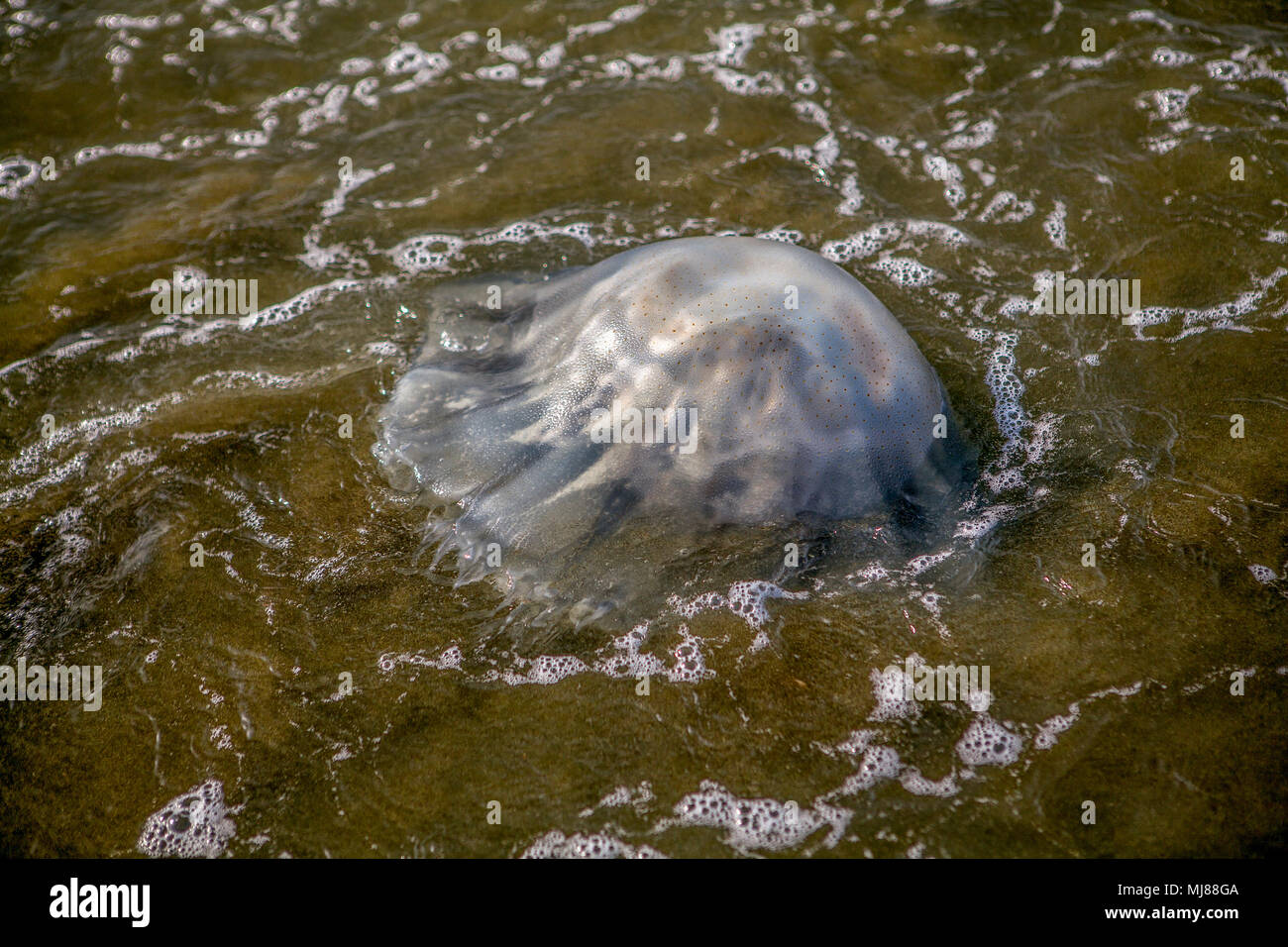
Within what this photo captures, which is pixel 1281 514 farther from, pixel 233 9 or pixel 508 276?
pixel 233 9

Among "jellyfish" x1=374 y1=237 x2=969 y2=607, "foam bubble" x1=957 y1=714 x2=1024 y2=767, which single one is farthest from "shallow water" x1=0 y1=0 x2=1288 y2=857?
"jellyfish" x1=374 y1=237 x2=969 y2=607

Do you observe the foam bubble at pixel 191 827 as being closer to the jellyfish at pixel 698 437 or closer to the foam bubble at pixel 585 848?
the foam bubble at pixel 585 848

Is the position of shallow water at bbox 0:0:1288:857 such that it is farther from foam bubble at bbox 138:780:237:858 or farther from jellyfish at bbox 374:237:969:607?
jellyfish at bbox 374:237:969:607

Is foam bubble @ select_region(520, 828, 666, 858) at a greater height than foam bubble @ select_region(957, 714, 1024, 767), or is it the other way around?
foam bubble @ select_region(957, 714, 1024, 767)

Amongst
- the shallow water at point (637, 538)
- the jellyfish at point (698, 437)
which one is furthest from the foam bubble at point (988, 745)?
the jellyfish at point (698, 437)

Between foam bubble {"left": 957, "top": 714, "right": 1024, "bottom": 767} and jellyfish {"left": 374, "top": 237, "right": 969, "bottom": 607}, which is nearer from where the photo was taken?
foam bubble {"left": 957, "top": 714, "right": 1024, "bottom": 767}

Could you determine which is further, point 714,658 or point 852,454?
point 852,454

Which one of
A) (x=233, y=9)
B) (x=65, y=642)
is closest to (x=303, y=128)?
(x=233, y=9)
